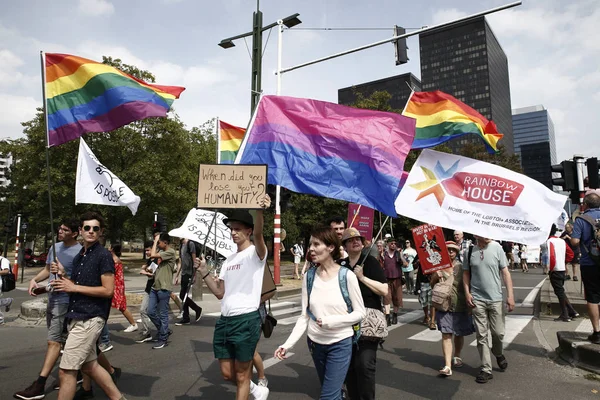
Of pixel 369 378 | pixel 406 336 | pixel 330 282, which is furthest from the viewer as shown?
pixel 406 336

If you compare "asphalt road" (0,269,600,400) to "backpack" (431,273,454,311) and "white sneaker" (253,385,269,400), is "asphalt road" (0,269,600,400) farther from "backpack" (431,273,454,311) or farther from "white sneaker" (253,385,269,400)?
"backpack" (431,273,454,311)

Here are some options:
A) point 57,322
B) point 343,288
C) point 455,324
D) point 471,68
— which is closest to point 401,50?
point 455,324

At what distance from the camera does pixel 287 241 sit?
40.8 m

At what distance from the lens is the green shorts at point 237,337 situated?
3.67 metres

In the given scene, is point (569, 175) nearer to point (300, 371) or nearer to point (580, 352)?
point (580, 352)

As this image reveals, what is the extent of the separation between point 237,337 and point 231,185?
1.37 m

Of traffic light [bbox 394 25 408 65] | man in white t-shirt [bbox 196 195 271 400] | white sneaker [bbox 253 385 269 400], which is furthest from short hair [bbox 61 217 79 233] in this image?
traffic light [bbox 394 25 408 65]

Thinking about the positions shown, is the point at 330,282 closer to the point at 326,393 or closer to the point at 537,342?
the point at 326,393

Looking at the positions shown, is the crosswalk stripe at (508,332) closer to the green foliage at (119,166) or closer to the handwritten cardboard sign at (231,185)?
the handwritten cardboard sign at (231,185)

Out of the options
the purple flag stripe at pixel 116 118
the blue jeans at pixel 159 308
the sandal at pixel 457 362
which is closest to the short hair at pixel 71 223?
the purple flag stripe at pixel 116 118

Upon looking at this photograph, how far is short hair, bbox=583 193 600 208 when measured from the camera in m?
5.91

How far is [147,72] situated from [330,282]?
25.6 meters

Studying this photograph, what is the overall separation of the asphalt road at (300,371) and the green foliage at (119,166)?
16.2 meters

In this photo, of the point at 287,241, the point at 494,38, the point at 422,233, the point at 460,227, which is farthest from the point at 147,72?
the point at 494,38
